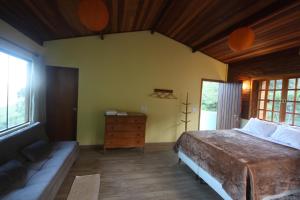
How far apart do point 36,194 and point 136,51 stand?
12.3ft

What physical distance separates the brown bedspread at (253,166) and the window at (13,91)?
3434mm

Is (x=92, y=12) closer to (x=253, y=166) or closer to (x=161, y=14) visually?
(x=161, y=14)

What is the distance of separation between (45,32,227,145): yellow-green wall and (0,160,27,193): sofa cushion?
2.25 metres

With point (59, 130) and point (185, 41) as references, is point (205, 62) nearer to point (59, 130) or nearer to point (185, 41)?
point (185, 41)

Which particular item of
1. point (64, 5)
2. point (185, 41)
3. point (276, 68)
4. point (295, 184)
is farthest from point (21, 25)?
point (276, 68)

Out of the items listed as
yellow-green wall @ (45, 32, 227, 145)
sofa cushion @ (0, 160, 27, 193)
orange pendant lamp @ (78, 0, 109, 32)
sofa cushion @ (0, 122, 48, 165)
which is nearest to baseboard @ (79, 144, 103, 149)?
yellow-green wall @ (45, 32, 227, 145)

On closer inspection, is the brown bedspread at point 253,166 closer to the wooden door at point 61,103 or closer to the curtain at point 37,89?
the wooden door at point 61,103

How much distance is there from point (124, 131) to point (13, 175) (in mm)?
2374

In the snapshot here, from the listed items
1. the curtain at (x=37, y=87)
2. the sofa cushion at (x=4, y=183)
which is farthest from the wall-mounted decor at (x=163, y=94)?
the sofa cushion at (x=4, y=183)

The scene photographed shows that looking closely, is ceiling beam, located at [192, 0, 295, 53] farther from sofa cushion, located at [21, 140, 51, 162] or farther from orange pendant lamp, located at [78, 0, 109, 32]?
sofa cushion, located at [21, 140, 51, 162]

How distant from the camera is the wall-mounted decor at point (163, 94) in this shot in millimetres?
4764

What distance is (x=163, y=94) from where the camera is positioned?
4844mm

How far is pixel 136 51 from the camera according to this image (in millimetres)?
4559

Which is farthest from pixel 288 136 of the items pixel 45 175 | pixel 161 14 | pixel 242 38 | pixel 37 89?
pixel 37 89
